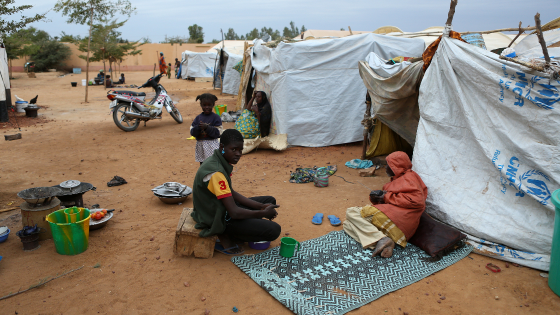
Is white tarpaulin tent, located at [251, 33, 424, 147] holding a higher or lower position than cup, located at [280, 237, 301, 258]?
higher

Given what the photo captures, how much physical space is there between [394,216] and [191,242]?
195 centimetres

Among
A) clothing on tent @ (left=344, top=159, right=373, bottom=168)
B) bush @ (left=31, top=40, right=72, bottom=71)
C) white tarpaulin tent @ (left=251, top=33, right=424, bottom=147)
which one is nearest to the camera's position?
clothing on tent @ (left=344, top=159, right=373, bottom=168)

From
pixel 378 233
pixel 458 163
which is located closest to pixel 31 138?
pixel 378 233

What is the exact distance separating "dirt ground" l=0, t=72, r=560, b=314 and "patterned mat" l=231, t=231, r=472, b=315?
76 mm

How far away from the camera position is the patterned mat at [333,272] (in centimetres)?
268

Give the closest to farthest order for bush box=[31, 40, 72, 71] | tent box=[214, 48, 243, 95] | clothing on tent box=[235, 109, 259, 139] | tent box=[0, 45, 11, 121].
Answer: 1. clothing on tent box=[235, 109, 259, 139]
2. tent box=[0, 45, 11, 121]
3. tent box=[214, 48, 243, 95]
4. bush box=[31, 40, 72, 71]

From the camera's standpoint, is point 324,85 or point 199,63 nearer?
point 324,85

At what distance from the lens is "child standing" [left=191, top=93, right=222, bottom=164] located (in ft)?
14.5

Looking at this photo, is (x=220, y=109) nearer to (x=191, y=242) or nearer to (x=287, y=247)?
(x=191, y=242)

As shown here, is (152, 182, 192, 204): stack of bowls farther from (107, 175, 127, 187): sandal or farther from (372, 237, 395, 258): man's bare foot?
(372, 237, 395, 258): man's bare foot

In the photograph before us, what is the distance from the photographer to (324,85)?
7.31 metres

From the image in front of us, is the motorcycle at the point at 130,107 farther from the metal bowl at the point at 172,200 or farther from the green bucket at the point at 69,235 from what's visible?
the green bucket at the point at 69,235

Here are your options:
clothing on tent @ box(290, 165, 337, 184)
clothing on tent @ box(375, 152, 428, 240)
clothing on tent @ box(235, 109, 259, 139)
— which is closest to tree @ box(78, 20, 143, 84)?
clothing on tent @ box(235, 109, 259, 139)

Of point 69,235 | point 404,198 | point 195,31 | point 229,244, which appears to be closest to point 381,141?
point 404,198
